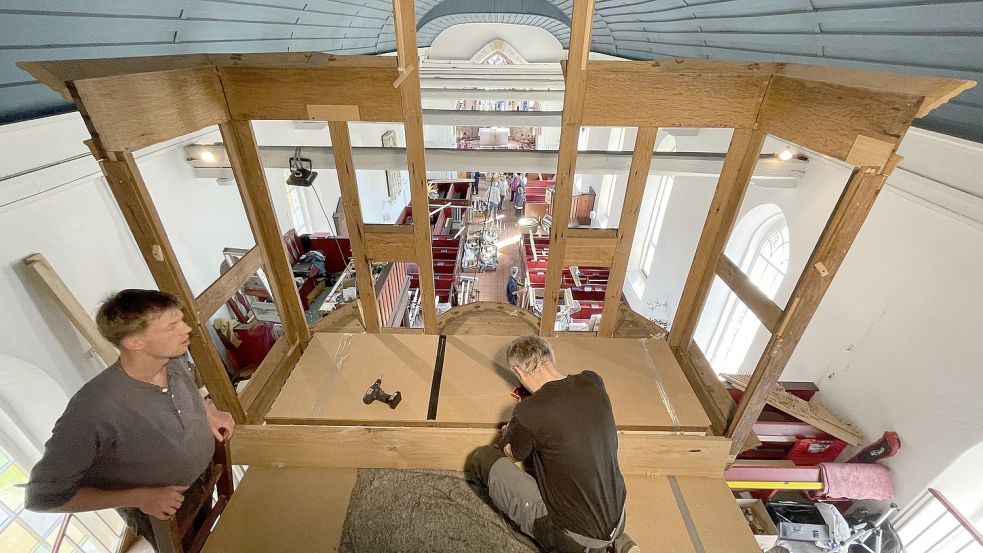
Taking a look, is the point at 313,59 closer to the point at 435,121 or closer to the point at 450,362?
the point at 450,362

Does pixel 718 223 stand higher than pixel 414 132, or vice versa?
pixel 414 132

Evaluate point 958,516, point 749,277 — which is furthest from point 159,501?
point 749,277

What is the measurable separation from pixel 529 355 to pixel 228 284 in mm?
1593

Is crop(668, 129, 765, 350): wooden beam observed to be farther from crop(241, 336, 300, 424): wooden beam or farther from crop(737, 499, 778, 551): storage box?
crop(241, 336, 300, 424): wooden beam

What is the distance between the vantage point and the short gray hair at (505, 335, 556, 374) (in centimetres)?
187

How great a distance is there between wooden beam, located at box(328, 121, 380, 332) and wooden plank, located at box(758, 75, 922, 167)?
200cm

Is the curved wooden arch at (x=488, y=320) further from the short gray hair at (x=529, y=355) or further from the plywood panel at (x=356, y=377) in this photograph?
the short gray hair at (x=529, y=355)

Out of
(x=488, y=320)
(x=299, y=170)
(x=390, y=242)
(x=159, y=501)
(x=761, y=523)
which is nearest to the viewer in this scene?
(x=159, y=501)

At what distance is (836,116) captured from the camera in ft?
4.70

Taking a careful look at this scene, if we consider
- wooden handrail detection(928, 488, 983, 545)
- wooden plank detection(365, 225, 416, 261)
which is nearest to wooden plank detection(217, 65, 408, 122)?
wooden plank detection(365, 225, 416, 261)

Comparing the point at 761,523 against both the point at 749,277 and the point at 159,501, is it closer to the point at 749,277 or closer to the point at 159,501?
the point at 749,277

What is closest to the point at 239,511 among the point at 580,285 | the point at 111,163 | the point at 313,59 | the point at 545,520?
the point at 545,520

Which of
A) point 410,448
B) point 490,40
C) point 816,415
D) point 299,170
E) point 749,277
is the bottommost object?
point 816,415

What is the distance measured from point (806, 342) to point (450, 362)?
3.62 meters
